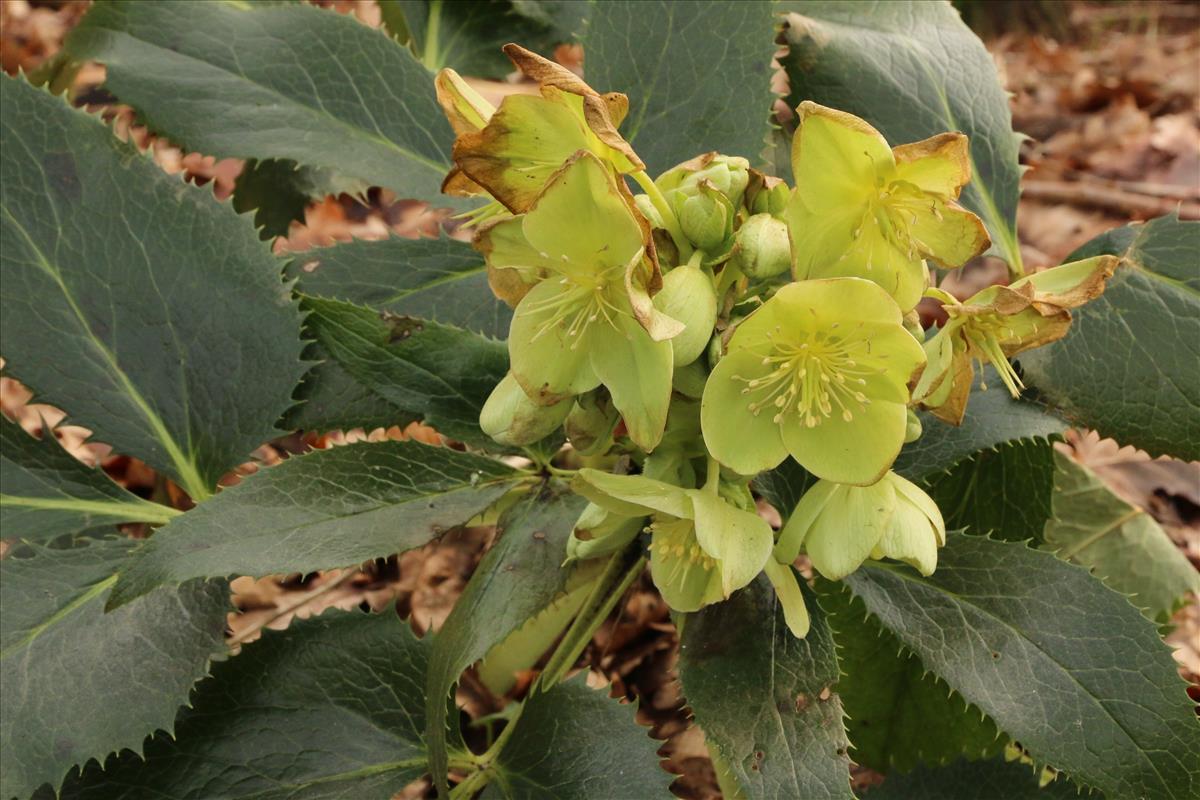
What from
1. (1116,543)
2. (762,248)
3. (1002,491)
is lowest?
(1116,543)

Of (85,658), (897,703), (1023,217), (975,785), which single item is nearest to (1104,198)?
(1023,217)

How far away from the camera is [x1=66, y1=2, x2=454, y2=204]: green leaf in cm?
126

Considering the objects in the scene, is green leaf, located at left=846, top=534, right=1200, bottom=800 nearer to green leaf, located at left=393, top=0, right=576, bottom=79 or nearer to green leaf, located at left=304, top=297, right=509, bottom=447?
green leaf, located at left=304, top=297, right=509, bottom=447

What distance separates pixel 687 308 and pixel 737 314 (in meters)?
0.11

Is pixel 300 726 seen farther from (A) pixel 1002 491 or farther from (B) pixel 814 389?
(A) pixel 1002 491

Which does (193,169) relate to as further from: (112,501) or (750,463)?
(750,463)

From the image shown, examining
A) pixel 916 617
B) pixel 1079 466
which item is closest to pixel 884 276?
pixel 916 617

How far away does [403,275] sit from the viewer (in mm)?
1235

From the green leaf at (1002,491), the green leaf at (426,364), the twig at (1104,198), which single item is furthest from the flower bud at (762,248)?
the twig at (1104,198)

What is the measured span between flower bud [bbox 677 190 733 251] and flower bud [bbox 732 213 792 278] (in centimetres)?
1

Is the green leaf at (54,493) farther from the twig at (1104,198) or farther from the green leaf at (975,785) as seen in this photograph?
the twig at (1104,198)

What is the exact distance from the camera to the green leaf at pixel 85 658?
37.4 inches

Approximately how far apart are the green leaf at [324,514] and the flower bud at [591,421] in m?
0.15

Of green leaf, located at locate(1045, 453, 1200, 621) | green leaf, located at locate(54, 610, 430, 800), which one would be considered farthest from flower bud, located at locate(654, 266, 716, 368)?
green leaf, located at locate(1045, 453, 1200, 621)
